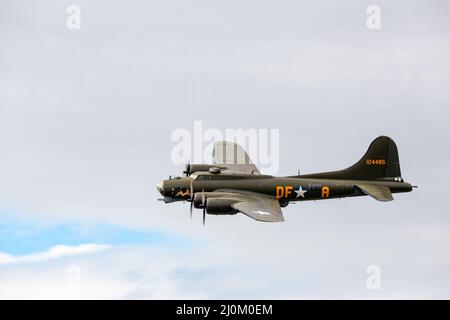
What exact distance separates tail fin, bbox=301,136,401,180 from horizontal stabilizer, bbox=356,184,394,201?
120cm

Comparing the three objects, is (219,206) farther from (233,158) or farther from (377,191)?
(377,191)

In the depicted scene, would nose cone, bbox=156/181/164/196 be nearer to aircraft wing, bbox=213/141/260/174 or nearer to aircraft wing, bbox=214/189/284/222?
aircraft wing, bbox=214/189/284/222

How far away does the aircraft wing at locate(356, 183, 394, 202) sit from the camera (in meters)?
51.0

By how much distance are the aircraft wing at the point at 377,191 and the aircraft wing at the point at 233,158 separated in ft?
25.6

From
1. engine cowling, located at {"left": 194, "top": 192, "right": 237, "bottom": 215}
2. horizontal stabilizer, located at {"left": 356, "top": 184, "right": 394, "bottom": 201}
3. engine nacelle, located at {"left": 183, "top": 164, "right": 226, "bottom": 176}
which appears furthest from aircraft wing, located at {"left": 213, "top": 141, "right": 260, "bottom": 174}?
horizontal stabilizer, located at {"left": 356, "top": 184, "right": 394, "bottom": 201}

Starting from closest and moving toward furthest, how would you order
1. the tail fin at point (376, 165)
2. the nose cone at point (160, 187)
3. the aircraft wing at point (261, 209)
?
the aircraft wing at point (261, 209)
the nose cone at point (160, 187)
the tail fin at point (376, 165)

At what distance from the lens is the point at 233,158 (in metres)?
56.4

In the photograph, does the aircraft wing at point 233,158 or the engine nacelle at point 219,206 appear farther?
the aircraft wing at point 233,158

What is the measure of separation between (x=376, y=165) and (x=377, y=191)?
109 inches

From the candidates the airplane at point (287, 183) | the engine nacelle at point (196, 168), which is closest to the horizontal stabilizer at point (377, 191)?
the airplane at point (287, 183)

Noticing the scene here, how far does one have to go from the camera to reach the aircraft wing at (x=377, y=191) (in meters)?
51.0

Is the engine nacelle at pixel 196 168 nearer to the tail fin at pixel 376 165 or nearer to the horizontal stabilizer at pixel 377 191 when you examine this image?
the tail fin at pixel 376 165

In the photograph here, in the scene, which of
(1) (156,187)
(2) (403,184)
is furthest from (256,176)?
(2) (403,184)

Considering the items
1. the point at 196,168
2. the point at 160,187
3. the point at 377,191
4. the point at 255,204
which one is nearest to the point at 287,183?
the point at 255,204
